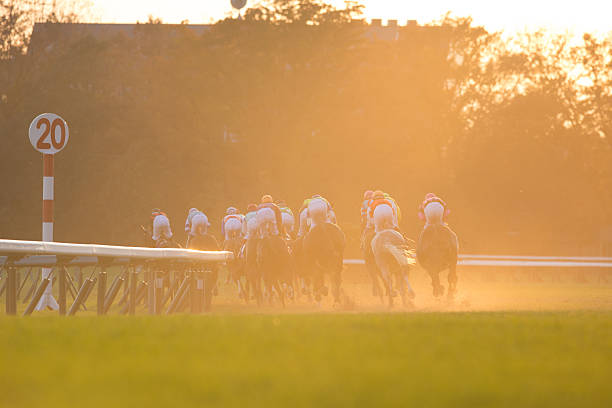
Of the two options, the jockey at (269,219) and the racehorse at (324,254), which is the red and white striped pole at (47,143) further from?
the racehorse at (324,254)

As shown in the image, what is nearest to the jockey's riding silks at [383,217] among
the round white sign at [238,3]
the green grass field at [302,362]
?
the green grass field at [302,362]

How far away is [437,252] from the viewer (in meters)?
19.8

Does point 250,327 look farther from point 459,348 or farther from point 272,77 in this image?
point 272,77

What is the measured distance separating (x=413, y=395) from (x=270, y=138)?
45.5 m

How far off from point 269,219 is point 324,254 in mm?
1018

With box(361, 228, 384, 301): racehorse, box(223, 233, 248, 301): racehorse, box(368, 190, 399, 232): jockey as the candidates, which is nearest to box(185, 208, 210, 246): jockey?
box(223, 233, 248, 301): racehorse

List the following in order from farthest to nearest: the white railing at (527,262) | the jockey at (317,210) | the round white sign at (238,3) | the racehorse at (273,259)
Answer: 1. the round white sign at (238,3)
2. the white railing at (527,262)
3. the racehorse at (273,259)
4. the jockey at (317,210)

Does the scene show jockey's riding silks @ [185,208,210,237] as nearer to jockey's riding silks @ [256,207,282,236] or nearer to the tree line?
jockey's riding silks @ [256,207,282,236]

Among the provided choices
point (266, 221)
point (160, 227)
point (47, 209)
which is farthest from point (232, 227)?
point (47, 209)

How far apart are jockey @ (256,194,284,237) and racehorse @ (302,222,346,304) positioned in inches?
21.5

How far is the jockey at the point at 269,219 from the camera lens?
20.3 m

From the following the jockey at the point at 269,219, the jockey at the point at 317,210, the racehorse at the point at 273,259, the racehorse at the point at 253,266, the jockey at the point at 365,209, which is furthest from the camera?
the jockey at the point at 365,209

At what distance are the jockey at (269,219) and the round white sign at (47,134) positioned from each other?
13.7 ft

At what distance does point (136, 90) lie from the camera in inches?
2082
